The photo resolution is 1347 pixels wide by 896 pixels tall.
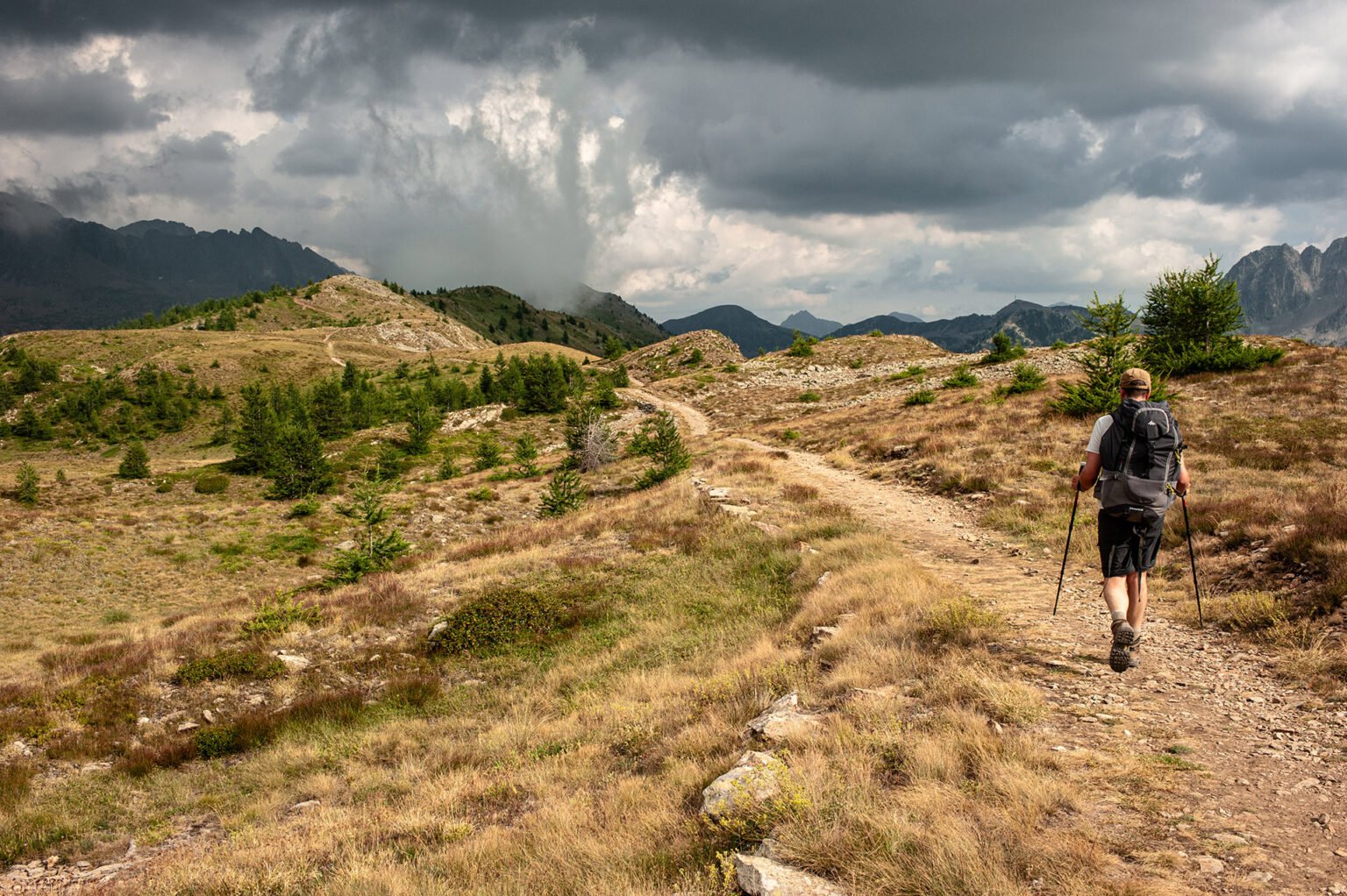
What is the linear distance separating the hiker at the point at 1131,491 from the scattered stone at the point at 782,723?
4019 mm

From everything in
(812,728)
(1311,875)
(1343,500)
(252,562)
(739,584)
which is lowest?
(252,562)

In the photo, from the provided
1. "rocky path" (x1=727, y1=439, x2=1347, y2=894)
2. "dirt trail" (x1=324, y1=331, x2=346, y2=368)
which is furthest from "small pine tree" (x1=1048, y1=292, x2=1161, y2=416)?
"dirt trail" (x1=324, y1=331, x2=346, y2=368)

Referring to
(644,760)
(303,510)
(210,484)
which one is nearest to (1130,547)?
(644,760)

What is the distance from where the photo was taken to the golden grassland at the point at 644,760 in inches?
188

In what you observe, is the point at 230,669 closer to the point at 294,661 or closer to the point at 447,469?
the point at 294,661

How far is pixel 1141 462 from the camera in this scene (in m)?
7.60

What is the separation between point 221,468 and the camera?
50.1 metres

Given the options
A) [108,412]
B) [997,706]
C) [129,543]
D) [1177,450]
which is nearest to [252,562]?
[129,543]

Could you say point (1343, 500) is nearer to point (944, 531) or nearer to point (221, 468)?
point (944, 531)

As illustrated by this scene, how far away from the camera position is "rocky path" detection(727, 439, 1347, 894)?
4117 mm

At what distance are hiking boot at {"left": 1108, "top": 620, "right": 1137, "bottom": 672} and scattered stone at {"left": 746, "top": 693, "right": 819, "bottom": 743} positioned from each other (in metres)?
3.91

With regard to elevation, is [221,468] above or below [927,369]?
below

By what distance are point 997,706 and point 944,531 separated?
1037cm

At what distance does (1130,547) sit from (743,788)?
6.09m
